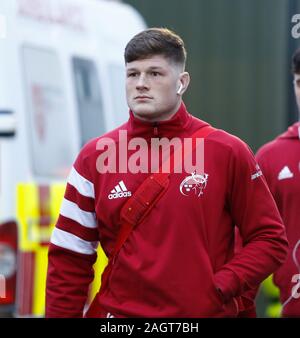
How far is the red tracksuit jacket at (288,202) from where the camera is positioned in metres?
5.20

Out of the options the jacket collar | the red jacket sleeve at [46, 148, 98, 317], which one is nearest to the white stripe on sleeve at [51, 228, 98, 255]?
the red jacket sleeve at [46, 148, 98, 317]

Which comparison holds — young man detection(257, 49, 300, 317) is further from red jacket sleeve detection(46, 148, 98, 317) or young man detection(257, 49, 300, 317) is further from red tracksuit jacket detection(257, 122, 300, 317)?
red jacket sleeve detection(46, 148, 98, 317)

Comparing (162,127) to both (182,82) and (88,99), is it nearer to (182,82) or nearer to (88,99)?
(182,82)

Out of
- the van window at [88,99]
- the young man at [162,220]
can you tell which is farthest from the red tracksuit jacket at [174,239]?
the van window at [88,99]

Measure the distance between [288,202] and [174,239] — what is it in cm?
122

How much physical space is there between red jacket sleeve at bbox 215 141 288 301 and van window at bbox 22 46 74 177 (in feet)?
9.40

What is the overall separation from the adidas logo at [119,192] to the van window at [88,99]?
342cm

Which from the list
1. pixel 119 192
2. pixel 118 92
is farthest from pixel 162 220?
pixel 118 92

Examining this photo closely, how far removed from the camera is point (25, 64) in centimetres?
702

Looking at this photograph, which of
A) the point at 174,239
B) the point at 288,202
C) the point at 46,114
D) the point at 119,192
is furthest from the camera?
the point at 46,114

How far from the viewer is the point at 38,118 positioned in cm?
709

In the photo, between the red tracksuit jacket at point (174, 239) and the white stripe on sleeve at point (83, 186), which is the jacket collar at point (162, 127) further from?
the white stripe on sleeve at point (83, 186)
